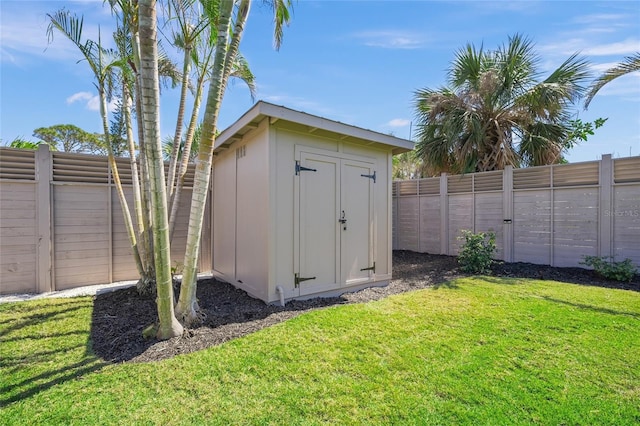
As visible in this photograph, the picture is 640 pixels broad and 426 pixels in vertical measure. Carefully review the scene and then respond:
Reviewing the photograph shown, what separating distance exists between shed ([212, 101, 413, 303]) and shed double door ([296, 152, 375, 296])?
15 millimetres

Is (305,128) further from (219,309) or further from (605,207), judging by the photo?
(605,207)

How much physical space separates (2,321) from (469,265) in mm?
7495

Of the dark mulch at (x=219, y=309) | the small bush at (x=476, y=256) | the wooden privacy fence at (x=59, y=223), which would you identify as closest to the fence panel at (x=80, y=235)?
the wooden privacy fence at (x=59, y=223)

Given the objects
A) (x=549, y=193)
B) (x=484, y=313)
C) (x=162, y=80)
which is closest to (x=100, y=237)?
(x=162, y=80)

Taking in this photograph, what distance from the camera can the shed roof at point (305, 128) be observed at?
11.8 ft

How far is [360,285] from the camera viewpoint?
4809 mm

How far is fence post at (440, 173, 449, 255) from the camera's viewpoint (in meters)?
8.02

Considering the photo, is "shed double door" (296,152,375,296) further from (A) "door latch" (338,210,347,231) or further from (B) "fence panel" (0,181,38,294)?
(B) "fence panel" (0,181,38,294)

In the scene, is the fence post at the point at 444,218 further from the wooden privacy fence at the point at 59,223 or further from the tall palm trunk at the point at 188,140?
the wooden privacy fence at the point at 59,223

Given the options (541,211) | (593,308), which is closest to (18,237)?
(593,308)

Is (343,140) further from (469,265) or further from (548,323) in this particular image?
(469,265)

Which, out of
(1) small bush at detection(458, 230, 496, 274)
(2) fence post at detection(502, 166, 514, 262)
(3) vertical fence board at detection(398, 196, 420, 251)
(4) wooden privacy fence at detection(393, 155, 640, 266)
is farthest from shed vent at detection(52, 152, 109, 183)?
(2) fence post at detection(502, 166, 514, 262)

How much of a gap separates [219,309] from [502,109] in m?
8.26

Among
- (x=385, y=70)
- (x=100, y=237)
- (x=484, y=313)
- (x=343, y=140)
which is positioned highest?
(x=385, y=70)
